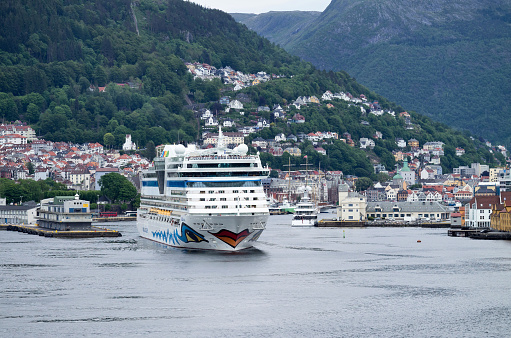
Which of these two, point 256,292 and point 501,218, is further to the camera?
point 501,218

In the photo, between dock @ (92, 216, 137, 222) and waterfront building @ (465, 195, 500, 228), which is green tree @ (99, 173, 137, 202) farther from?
waterfront building @ (465, 195, 500, 228)

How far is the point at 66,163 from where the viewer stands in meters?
182

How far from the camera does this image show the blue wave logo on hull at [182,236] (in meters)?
69.9

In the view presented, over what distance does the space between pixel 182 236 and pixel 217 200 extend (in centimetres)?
524

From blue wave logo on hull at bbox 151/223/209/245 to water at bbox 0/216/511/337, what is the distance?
1019 mm

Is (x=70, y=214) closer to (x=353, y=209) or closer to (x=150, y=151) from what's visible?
(x=353, y=209)

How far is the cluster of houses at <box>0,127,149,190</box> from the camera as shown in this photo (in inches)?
6609

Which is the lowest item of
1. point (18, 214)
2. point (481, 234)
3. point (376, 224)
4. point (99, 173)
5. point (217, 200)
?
point (481, 234)

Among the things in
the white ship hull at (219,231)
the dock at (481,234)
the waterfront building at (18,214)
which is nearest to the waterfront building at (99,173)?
the waterfront building at (18,214)

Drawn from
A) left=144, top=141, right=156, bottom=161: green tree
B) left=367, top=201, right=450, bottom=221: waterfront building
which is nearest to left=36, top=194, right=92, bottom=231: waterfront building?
left=367, top=201, right=450, bottom=221: waterfront building

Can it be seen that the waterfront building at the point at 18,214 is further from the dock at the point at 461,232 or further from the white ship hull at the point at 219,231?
the dock at the point at 461,232

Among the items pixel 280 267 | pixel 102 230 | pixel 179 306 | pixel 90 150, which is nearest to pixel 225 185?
pixel 280 267

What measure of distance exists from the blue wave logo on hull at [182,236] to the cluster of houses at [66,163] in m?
86.3

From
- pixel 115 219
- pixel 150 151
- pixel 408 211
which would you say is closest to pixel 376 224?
pixel 408 211
